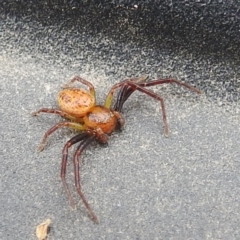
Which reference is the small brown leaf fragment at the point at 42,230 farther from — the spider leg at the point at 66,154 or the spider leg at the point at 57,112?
the spider leg at the point at 57,112

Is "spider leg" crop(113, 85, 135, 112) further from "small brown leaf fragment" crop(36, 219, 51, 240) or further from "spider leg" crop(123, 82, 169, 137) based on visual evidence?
"small brown leaf fragment" crop(36, 219, 51, 240)

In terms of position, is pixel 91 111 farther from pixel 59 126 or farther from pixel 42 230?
pixel 42 230

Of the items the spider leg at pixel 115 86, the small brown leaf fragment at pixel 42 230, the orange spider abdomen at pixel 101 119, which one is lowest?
the small brown leaf fragment at pixel 42 230

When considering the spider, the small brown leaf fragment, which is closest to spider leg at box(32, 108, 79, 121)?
the spider

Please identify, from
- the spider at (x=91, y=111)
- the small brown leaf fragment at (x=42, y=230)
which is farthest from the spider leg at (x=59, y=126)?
the small brown leaf fragment at (x=42, y=230)

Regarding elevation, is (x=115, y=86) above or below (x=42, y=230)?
above

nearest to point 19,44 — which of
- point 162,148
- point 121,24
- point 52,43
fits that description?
point 52,43

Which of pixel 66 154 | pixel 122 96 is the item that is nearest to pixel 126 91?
pixel 122 96
